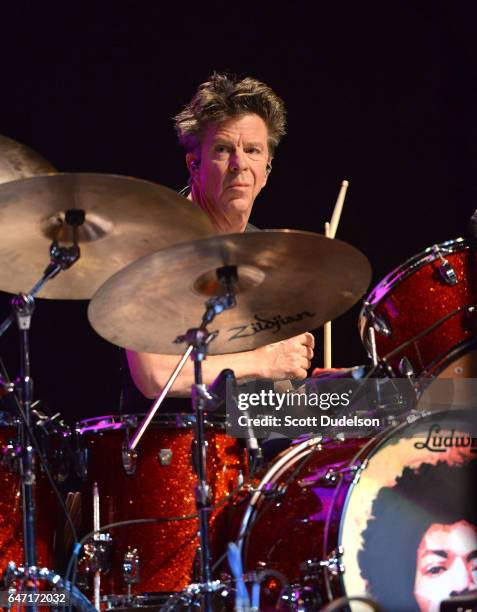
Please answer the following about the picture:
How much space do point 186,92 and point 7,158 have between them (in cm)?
151

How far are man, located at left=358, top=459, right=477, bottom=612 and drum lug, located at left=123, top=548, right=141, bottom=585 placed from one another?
2.40 feet

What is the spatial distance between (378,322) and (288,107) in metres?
1.75

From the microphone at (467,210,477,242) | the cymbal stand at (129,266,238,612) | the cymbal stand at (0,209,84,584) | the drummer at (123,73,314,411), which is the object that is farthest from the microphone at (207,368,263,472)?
the drummer at (123,73,314,411)

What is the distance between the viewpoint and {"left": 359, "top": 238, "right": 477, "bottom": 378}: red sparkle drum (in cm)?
216

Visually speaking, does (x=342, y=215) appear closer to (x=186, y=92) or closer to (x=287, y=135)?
(x=287, y=135)

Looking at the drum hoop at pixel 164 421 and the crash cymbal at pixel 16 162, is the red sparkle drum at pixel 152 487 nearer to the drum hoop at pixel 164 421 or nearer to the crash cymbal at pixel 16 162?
the drum hoop at pixel 164 421

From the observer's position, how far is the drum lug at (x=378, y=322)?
2.26 meters

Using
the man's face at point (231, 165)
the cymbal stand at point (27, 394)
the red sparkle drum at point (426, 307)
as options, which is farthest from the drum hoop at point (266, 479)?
the man's face at point (231, 165)

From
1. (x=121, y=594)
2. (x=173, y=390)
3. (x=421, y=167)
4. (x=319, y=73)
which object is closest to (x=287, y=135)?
(x=319, y=73)

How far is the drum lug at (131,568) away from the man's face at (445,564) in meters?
0.83

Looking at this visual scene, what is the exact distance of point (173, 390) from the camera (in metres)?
2.78

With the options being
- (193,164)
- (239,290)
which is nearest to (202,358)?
(239,290)

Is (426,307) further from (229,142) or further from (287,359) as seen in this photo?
(229,142)

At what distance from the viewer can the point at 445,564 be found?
1.94m
